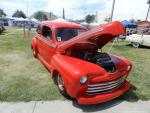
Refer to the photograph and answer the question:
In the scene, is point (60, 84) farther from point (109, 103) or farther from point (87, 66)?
point (109, 103)

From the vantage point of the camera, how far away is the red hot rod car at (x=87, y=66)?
4.05 m

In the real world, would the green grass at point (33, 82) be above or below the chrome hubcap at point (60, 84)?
below

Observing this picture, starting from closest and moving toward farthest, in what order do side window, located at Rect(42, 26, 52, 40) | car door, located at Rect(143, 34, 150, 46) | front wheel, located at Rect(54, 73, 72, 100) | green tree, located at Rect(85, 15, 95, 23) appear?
1. front wheel, located at Rect(54, 73, 72, 100)
2. side window, located at Rect(42, 26, 52, 40)
3. car door, located at Rect(143, 34, 150, 46)
4. green tree, located at Rect(85, 15, 95, 23)

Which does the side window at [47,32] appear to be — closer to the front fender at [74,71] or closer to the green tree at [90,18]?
the front fender at [74,71]

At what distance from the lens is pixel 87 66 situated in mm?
4348

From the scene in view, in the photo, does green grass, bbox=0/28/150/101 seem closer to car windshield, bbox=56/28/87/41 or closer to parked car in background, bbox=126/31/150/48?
car windshield, bbox=56/28/87/41

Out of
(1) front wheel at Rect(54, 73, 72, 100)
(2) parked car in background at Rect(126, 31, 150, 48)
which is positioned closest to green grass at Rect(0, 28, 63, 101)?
(1) front wheel at Rect(54, 73, 72, 100)

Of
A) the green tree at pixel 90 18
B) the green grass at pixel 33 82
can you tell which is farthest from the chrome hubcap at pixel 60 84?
the green tree at pixel 90 18

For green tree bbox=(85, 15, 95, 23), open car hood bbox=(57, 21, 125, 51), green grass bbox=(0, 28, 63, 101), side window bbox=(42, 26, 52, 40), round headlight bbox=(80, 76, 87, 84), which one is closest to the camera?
round headlight bbox=(80, 76, 87, 84)

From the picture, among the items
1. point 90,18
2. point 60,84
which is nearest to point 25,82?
point 60,84

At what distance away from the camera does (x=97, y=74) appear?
4.13 metres

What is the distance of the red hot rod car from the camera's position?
13.3 feet

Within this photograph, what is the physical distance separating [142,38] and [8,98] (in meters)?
10.4

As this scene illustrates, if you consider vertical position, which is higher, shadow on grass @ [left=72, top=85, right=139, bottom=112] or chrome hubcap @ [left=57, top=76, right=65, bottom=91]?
chrome hubcap @ [left=57, top=76, right=65, bottom=91]
